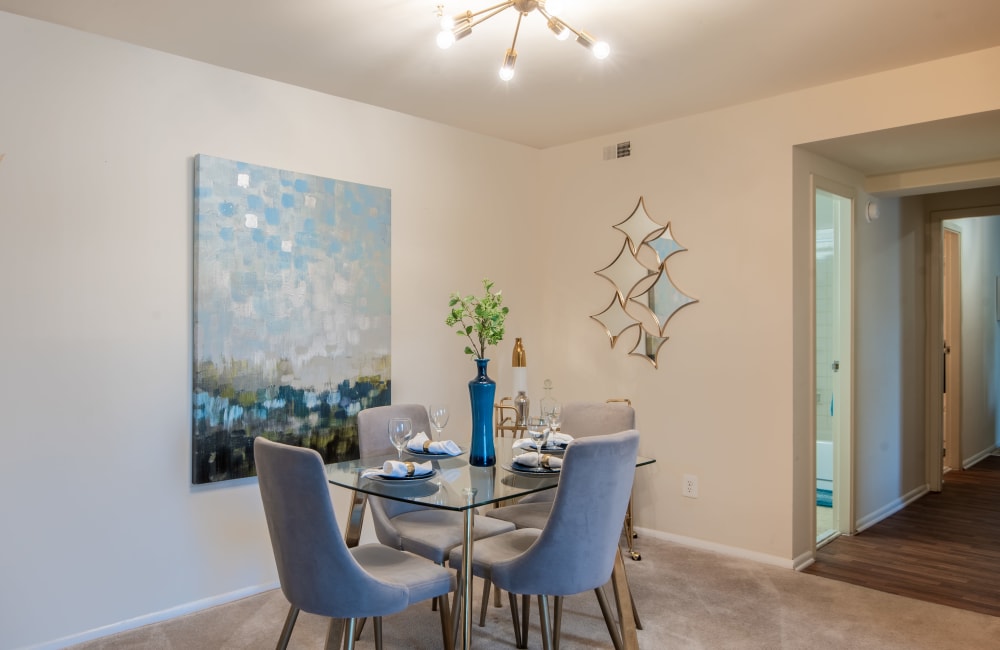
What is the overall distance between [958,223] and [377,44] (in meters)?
5.75

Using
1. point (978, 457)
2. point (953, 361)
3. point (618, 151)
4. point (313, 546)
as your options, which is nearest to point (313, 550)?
point (313, 546)

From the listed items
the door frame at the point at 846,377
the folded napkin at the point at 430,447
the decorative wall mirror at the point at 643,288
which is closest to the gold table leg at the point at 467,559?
the folded napkin at the point at 430,447

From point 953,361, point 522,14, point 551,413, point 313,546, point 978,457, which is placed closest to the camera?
point 313,546

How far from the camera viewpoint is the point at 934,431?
5.43 metres

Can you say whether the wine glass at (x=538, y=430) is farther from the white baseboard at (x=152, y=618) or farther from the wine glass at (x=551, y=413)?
the white baseboard at (x=152, y=618)

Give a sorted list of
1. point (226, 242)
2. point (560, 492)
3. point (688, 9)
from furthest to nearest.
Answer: point (226, 242), point (688, 9), point (560, 492)

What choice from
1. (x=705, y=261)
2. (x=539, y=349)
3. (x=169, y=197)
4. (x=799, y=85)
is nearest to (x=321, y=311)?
(x=169, y=197)

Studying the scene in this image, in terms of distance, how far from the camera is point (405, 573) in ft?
7.59

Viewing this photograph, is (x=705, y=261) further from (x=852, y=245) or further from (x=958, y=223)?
(x=958, y=223)

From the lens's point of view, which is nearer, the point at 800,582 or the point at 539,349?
the point at 800,582

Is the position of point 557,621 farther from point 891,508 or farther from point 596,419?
point 891,508

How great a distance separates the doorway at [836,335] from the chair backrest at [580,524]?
2571 millimetres

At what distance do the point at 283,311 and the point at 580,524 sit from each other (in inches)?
76.2

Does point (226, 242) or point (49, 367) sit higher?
point (226, 242)
